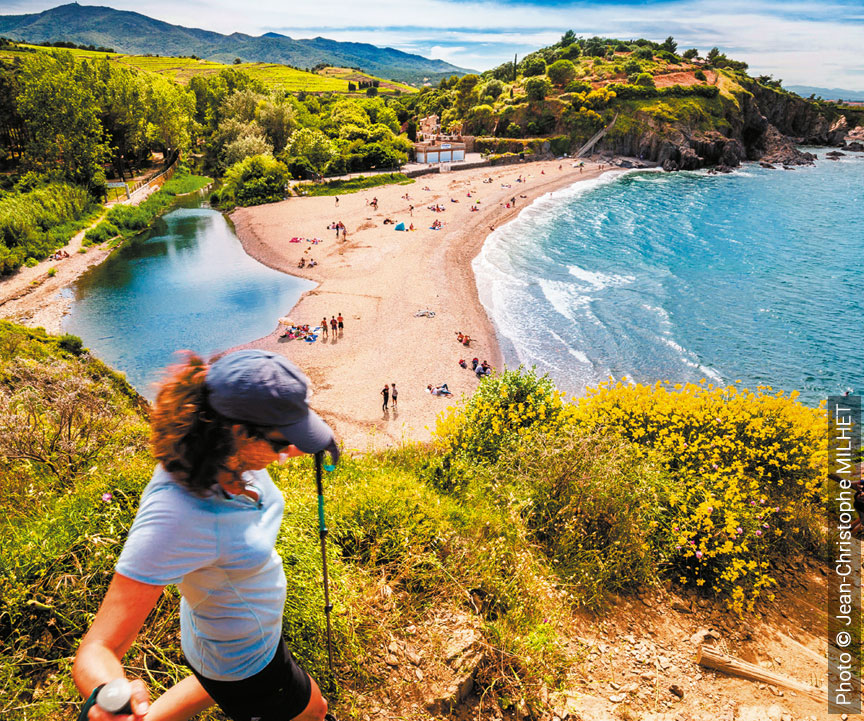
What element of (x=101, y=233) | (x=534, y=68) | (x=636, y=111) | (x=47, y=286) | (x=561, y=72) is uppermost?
(x=534, y=68)

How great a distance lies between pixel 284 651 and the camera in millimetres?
2244

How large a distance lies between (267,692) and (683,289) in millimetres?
33494

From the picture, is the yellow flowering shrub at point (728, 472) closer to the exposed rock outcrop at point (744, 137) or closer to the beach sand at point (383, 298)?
the beach sand at point (383, 298)

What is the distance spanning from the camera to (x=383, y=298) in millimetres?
27062

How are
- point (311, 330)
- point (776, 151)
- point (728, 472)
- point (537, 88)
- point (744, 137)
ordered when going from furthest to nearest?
point (744, 137) → point (776, 151) → point (537, 88) → point (311, 330) → point (728, 472)

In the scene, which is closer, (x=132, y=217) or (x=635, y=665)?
(x=635, y=665)

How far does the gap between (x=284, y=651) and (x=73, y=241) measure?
144 feet

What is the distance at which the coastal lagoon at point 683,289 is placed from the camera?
70.2 feet

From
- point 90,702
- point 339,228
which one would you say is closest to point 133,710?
point 90,702

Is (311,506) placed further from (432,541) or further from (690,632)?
(690,632)

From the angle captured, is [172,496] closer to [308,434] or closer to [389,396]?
[308,434]

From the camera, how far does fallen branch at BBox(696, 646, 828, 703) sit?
441cm

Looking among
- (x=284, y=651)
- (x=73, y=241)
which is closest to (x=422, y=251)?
(x=73, y=241)

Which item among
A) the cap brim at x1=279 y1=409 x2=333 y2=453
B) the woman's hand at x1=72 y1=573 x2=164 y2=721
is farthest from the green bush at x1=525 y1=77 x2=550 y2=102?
the woman's hand at x1=72 y1=573 x2=164 y2=721
